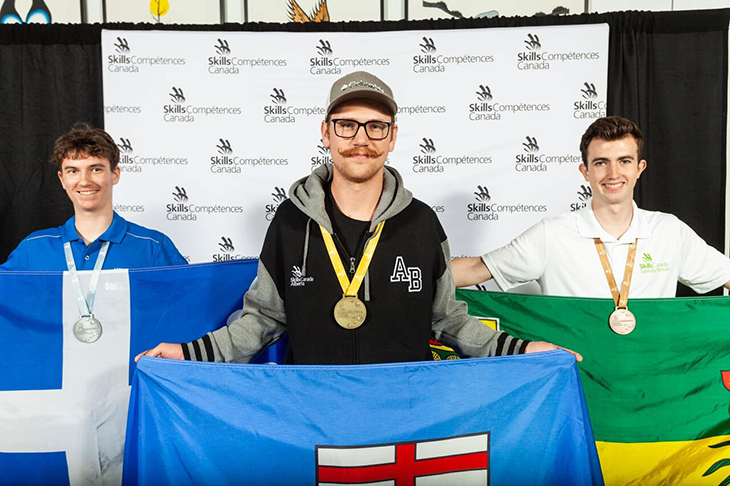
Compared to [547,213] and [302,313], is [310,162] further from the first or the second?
[302,313]

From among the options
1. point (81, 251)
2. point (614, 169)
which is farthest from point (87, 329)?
point (614, 169)

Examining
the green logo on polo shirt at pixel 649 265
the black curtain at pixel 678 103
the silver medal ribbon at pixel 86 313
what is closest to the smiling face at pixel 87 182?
the silver medal ribbon at pixel 86 313

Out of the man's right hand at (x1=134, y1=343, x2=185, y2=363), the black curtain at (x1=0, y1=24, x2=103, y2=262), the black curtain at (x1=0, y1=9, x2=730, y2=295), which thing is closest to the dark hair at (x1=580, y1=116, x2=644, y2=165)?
the black curtain at (x1=0, y1=9, x2=730, y2=295)

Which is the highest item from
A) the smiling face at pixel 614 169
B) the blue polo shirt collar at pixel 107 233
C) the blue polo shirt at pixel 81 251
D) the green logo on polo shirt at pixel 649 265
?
the smiling face at pixel 614 169

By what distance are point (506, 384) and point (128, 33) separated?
369cm

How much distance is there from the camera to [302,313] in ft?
5.83

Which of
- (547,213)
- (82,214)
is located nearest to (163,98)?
(82,214)

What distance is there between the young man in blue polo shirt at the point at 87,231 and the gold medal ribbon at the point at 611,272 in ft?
6.05

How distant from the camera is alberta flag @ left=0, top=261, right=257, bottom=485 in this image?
2078mm

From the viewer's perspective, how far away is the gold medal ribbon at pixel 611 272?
2320mm

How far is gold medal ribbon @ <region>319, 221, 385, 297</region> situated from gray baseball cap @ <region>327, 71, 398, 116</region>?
1.30ft

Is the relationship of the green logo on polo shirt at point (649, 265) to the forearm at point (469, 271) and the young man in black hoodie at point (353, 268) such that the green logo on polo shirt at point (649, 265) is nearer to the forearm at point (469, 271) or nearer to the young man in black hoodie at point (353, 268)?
the forearm at point (469, 271)

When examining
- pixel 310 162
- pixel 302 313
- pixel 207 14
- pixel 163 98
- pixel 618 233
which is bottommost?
pixel 302 313

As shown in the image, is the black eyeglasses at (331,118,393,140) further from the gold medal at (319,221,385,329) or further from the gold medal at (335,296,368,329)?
the gold medal at (335,296,368,329)
